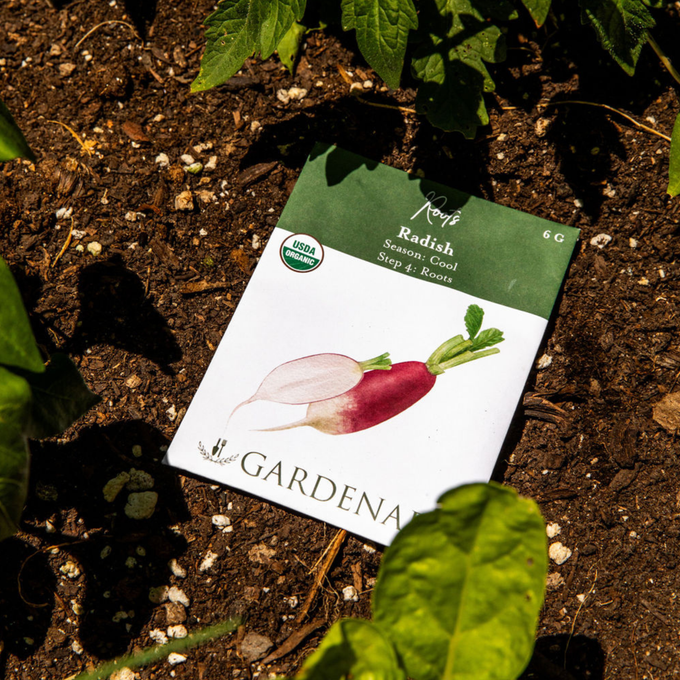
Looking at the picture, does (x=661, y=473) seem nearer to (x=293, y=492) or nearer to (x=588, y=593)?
(x=588, y=593)

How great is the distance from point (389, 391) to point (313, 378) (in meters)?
0.15

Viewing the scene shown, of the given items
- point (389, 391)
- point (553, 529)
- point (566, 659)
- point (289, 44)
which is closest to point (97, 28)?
point (289, 44)

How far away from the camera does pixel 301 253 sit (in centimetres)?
108

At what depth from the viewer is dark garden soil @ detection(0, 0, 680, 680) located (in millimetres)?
Result: 998

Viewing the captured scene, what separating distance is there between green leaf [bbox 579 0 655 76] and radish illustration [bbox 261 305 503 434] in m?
0.51

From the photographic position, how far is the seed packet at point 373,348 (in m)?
1.01

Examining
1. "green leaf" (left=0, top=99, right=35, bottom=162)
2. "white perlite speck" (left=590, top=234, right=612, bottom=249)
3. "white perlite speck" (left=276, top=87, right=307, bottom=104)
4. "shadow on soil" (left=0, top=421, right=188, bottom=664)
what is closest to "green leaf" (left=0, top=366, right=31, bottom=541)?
"green leaf" (left=0, top=99, right=35, bottom=162)

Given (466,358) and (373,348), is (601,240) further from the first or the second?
(373,348)

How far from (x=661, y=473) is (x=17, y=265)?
4.53 ft

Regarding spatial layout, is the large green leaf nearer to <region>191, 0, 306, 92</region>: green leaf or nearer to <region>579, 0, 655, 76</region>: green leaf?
<region>579, 0, 655, 76</region>: green leaf

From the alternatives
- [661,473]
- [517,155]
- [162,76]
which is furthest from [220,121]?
[661,473]

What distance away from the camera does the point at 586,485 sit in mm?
1023

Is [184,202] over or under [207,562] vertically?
over

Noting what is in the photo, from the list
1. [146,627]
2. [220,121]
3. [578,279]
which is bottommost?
[146,627]
